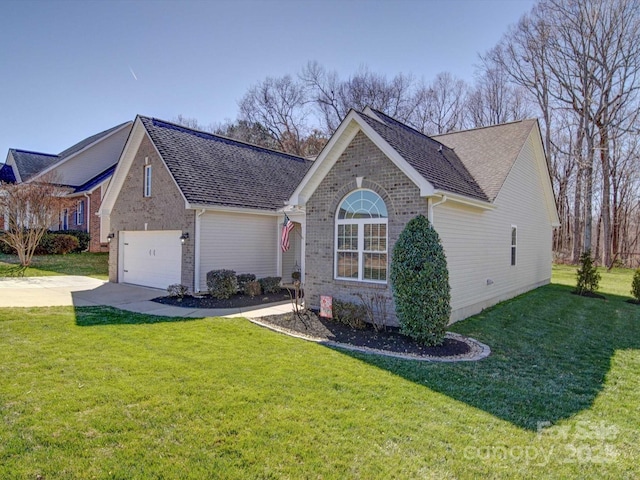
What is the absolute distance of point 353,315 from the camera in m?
9.02

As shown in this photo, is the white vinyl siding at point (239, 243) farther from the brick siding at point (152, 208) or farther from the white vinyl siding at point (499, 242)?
the white vinyl siding at point (499, 242)

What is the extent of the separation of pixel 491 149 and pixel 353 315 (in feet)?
28.7

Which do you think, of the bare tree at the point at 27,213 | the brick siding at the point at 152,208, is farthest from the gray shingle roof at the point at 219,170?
the bare tree at the point at 27,213

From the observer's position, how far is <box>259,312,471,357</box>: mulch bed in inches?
292

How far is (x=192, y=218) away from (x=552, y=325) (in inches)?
442

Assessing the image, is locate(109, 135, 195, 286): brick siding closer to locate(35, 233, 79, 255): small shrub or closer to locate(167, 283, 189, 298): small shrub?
locate(167, 283, 189, 298): small shrub

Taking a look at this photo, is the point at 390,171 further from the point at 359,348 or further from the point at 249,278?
the point at 249,278

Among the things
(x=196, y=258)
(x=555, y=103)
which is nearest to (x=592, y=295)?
(x=196, y=258)

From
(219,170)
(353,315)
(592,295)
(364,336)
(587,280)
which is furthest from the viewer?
(587,280)

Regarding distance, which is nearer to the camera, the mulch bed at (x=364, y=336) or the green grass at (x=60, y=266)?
the mulch bed at (x=364, y=336)

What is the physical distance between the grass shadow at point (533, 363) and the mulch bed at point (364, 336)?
2.13 feet

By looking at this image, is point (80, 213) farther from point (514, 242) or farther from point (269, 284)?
point (514, 242)

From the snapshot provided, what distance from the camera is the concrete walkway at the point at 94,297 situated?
1034cm

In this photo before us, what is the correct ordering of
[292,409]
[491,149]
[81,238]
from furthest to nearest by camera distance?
[81,238] < [491,149] < [292,409]
